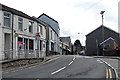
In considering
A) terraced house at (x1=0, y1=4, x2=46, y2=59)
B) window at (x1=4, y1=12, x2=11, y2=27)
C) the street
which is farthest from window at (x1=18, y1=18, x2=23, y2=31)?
the street

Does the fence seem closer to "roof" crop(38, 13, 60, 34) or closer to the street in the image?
the street

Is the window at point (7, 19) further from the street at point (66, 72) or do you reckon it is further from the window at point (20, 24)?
the street at point (66, 72)

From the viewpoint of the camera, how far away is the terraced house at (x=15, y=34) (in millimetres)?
27083

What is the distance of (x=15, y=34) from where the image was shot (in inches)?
1205

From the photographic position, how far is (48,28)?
50094mm

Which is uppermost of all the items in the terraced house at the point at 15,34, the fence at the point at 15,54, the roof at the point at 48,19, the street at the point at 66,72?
the roof at the point at 48,19

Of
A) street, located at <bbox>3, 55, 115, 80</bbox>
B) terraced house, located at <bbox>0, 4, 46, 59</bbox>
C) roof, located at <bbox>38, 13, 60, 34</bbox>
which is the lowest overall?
street, located at <bbox>3, 55, 115, 80</bbox>

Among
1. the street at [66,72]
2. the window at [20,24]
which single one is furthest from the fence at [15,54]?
the window at [20,24]

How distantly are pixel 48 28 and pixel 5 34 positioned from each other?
2139 centimetres

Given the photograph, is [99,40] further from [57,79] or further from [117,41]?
[57,79]

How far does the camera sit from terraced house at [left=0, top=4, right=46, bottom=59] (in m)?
27.1

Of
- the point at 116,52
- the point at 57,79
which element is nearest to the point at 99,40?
the point at 116,52

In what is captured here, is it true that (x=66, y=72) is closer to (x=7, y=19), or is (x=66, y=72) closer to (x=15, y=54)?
(x=15, y=54)

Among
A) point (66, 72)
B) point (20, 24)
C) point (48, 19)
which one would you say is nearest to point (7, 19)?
point (20, 24)
